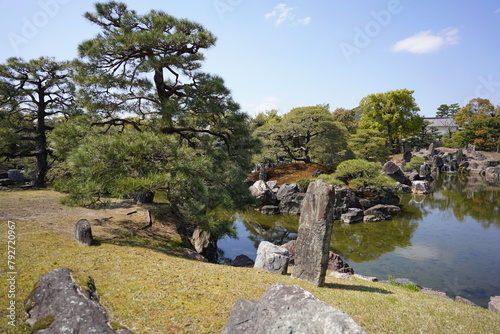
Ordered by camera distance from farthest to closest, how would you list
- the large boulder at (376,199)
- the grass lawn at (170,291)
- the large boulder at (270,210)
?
the large boulder at (376,199), the large boulder at (270,210), the grass lawn at (170,291)

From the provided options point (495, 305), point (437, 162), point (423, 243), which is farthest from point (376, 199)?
point (437, 162)

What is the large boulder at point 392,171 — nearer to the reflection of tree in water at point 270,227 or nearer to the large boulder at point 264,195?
the large boulder at point 264,195

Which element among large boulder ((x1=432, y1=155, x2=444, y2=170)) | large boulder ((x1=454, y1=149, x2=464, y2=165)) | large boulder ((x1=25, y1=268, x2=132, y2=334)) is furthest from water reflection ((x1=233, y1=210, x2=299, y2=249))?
large boulder ((x1=454, y1=149, x2=464, y2=165))

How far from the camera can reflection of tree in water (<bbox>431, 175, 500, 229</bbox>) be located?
1859 cm

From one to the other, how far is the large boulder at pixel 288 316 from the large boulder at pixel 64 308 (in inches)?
67.7

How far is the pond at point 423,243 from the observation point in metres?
10.1

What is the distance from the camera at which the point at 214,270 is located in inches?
275

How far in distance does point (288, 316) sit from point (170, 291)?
9.36 feet

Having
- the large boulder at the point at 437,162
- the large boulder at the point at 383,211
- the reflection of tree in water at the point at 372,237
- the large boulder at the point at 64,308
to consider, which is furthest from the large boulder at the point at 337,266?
the large boulder at the point at 437,162

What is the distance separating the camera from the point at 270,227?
16.9 m

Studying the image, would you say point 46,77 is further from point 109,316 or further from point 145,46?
point 109,316

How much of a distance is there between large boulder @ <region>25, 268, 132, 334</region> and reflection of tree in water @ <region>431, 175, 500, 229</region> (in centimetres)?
2055

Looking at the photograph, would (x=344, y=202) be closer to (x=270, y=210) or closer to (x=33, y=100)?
(x=270, y=210)

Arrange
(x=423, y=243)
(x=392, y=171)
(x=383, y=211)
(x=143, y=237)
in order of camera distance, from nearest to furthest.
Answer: (x=143, y=237)
(x=423, y=243)
(x=383, y=211)
(x=392, y=171)
